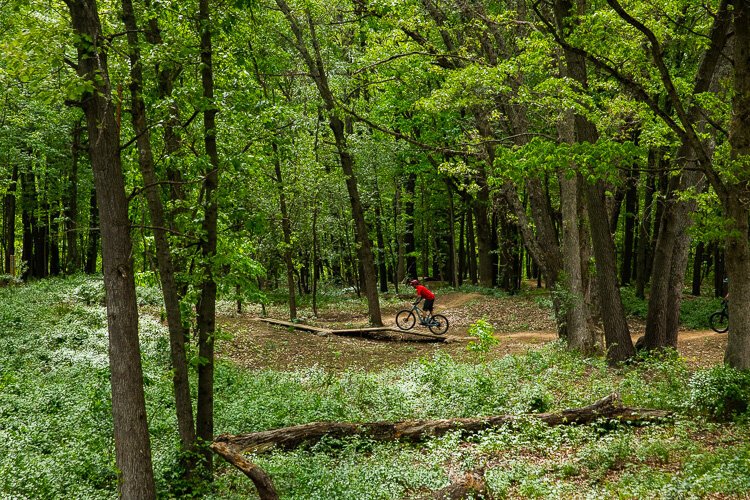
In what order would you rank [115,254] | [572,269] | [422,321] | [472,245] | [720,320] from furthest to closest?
1. [472,245]
2. [422,321]
3. [720,320]
4. [572,269]
5. [115,254]

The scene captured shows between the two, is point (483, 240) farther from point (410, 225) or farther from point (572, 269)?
point (572, 269)

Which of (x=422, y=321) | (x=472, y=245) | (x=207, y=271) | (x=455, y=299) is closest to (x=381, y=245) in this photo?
(x=472, y=245)

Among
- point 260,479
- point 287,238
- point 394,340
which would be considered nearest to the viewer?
point 260,479

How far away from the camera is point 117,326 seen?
208 inches

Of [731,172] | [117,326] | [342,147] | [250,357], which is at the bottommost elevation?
[250,357]

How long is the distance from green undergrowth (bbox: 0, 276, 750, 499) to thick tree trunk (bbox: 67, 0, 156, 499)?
6.25 feet

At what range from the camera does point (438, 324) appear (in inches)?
821

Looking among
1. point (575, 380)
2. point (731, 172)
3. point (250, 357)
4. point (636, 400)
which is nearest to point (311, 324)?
point (250, 357)

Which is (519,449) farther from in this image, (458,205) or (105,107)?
(458,205)

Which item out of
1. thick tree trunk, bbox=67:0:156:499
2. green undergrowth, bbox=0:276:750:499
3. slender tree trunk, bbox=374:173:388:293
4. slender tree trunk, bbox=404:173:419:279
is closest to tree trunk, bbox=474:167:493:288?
slender tree trunk, bbox=404:173:419:279

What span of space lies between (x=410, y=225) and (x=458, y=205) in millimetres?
3510

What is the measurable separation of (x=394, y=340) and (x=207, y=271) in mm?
13828

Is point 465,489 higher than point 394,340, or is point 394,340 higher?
point 465,489

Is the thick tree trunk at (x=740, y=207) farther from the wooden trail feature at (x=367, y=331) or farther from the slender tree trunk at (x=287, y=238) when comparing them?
the slender tree trunk at (x=287, y=238)
